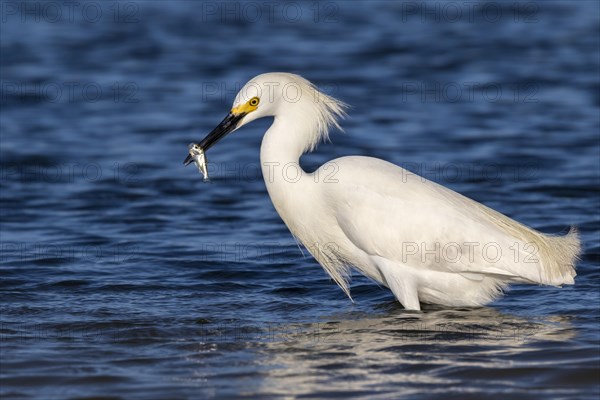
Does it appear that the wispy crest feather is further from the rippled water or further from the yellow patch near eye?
the rippled water

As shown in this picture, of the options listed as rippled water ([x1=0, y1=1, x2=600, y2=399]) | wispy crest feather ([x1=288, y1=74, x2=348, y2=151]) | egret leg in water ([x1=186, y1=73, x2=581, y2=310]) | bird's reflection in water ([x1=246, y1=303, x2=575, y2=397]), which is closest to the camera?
bird's reflection in water ([x1=246, y1=303, x2=575, y2=397])

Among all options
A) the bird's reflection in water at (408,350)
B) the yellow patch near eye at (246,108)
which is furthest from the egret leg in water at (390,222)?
the bird's reflection in water at (408,350)

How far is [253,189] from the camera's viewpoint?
14109mm

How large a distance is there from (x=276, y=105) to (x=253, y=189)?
534 cm

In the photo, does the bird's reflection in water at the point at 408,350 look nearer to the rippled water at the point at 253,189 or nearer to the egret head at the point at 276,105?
the rippled water at the point at 253,189

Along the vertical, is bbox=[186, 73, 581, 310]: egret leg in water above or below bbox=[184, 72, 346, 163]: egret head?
below

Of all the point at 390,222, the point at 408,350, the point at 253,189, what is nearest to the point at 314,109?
the point at 390,222

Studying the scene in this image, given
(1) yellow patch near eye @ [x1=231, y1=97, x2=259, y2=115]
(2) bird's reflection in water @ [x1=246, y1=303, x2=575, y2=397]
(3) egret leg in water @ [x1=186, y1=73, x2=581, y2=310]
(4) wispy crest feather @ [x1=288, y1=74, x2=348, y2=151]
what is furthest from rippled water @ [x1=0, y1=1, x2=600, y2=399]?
(1) yellow patch near eye @ [x1=231, y1=97, x2=259, y2=115]

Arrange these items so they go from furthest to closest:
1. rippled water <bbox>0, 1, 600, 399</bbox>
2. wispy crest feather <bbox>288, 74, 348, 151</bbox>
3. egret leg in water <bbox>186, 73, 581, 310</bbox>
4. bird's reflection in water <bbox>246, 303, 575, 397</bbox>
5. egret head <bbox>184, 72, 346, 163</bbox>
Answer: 1. wispy crest feather <bbox>288, 74, 348, 151</bbox>
2. egret head <bbox>184, 72, 346, 163</bbox>
3. egret leg in water <bbox>186, 73, 581, 310</bbox>
4. rippled water <bbox>0, 1, 600, 399</bbox>
5. bird's reflection in water <bbox>246, 303, 575, 397</bbox>

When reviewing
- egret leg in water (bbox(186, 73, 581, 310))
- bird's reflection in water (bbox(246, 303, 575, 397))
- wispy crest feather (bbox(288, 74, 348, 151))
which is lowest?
bird's reflection in water (bbox(246, 303, 575, 397))

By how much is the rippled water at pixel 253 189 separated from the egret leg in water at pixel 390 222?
1.15 feet

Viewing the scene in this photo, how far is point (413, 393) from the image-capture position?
22.0 ft

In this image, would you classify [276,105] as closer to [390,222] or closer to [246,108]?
[246,108]

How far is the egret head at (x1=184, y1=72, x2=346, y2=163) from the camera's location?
28.6ft
